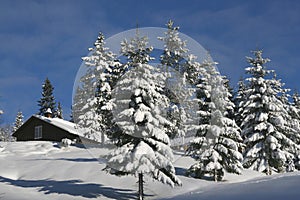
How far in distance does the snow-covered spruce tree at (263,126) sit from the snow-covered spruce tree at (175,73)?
19.2ft

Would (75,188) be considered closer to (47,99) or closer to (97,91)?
(97,91)

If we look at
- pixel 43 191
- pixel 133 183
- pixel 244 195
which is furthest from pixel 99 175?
pixel 244 195

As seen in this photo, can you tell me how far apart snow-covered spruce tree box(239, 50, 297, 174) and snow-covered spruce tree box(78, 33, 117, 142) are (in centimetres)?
1516

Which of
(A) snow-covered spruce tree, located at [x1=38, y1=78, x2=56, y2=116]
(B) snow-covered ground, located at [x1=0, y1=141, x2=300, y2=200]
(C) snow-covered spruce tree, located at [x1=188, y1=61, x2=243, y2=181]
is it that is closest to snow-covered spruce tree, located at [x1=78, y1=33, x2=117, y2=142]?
(B) snow-covered ground, located at [x1=0, y1=141, x2=300, y2=200]

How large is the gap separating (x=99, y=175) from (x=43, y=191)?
4686mm

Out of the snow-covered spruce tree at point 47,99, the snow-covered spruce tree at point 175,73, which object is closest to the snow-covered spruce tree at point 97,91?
the snow-covered spruce tree at point 175,73

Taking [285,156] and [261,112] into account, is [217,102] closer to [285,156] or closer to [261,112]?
[261,112]

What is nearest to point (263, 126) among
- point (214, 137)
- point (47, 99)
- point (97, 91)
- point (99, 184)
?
point (214, 137)

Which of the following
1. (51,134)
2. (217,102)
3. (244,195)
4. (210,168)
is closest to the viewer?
(244,195)

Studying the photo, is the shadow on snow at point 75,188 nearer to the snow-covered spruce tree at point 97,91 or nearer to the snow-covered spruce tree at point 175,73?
the snow-covered spruce tree at point 175,73

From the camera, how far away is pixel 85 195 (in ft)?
64.5

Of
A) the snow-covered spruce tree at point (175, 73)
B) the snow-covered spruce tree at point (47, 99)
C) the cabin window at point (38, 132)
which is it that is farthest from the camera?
the snow-covered spruce tree at point (47, 99)

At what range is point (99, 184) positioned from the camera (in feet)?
74.7

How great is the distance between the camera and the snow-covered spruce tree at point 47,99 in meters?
79.7
